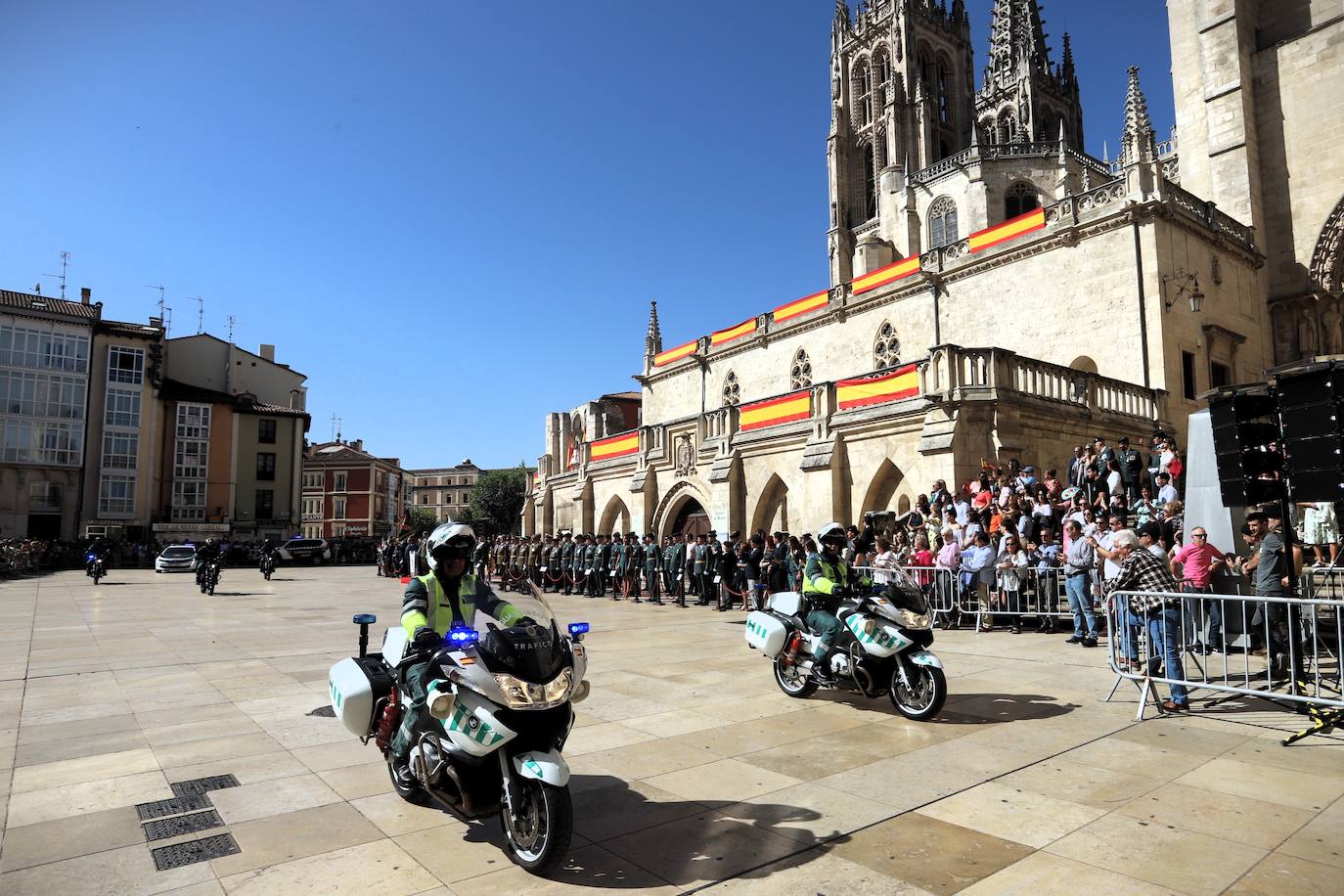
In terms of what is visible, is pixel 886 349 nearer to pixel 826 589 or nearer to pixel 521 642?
pixel 826 589

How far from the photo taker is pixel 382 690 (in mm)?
4176

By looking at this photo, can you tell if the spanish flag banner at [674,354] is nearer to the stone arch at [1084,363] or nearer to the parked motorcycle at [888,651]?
the stone arch at [1084,363]

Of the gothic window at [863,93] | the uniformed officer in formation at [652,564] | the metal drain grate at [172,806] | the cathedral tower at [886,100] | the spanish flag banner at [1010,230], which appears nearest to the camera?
the metal drain grate at [172,806]

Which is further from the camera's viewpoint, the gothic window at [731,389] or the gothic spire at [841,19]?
the gothic spire at [841,19]

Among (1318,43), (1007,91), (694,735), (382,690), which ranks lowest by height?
(694,735)

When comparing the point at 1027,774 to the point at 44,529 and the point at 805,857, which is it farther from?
the point at 44,529

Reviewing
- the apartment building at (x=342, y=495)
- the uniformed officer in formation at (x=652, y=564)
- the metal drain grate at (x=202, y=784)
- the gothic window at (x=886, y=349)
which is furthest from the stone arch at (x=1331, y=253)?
the apartment building at (x=342, y=495)

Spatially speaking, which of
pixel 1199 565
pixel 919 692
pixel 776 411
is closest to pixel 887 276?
pixel 776 411

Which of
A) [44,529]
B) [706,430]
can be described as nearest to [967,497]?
[706,430]

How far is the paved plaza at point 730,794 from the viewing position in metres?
3.23

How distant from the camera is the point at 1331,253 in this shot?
2172 cm

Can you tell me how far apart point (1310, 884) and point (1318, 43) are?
28.3 meters

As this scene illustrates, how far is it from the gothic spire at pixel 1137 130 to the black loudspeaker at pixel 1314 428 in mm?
15593

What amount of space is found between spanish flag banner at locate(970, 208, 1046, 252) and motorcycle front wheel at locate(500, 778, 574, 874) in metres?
21.7
